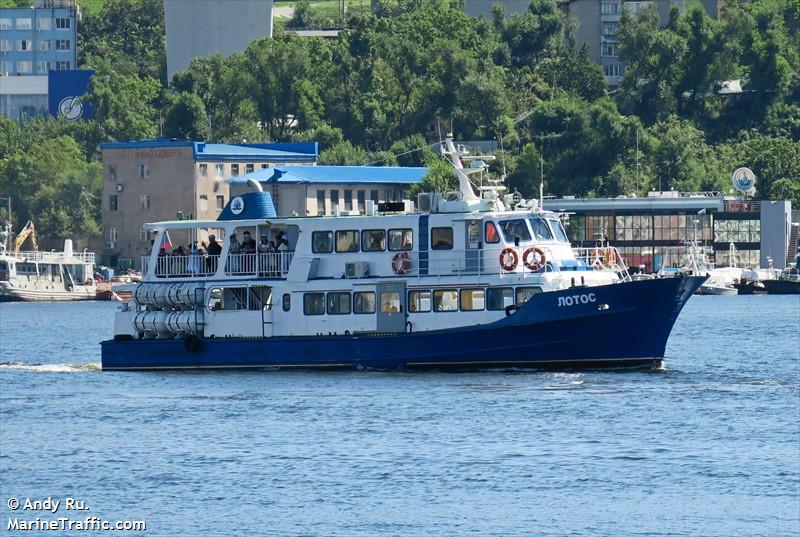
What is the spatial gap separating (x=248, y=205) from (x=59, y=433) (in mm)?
15372

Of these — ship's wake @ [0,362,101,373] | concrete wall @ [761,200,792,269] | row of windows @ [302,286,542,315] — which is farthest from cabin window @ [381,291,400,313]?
concrete wall @ [761,200,792,269]

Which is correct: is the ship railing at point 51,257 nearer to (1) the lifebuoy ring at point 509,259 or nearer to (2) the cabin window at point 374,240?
(2) the cabin window at point 374,240

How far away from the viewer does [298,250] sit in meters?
64.6

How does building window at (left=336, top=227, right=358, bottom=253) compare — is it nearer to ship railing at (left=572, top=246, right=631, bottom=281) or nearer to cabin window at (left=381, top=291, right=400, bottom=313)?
cabin window at (left=381, top=291, right=400, bottom=313)

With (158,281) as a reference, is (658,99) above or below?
above

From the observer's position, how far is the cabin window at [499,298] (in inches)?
2413

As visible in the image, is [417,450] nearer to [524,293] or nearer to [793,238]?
[524,293]

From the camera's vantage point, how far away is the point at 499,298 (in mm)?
61344

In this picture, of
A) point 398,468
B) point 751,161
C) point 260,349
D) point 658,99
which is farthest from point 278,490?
point 658,99

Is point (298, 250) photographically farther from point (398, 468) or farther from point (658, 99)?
point (658, 99)

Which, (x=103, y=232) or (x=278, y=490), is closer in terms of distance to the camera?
(x=278, y=490)

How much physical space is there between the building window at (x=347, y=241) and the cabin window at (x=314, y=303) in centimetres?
171

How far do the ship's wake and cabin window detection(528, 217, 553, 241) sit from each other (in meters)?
18.3

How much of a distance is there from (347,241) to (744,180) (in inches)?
4323
